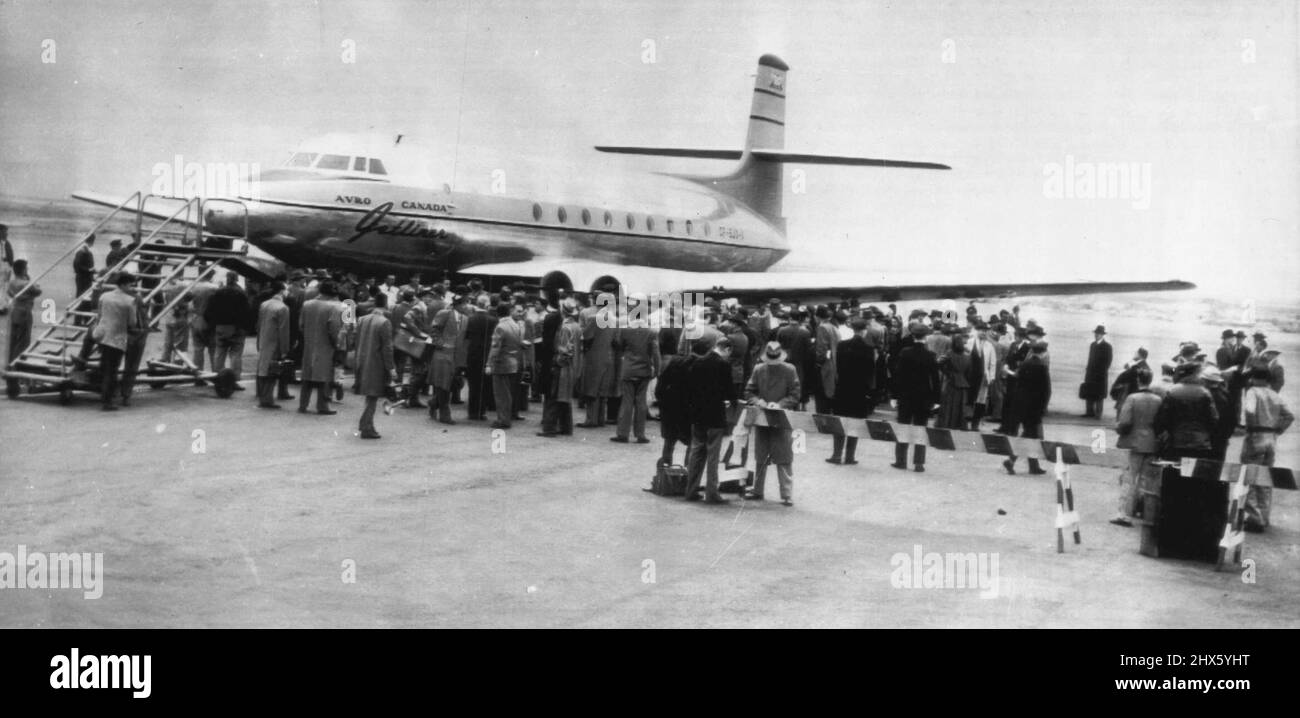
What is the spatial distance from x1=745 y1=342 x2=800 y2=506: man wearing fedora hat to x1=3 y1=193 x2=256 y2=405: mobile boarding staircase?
24.2 ft

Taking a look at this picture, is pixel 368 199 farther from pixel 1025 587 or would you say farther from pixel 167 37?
pixel 1025 587

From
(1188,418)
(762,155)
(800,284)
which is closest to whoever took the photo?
(1188,418)

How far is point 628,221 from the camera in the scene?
23.8 m

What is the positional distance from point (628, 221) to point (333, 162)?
7.41 m

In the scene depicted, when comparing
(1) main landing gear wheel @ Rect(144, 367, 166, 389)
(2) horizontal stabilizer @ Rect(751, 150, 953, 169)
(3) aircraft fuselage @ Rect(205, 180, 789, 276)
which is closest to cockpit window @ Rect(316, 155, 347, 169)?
(3) aircraft fuselage @ Rect(205, 180, 789, 276)

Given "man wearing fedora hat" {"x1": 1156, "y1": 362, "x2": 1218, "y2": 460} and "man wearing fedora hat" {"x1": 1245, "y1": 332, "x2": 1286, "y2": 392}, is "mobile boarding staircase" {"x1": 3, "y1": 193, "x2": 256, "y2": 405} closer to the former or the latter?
"man wearing fedora hat" {"x1": 1156, "y1": 362, "x2": 1218, "y2": 460}

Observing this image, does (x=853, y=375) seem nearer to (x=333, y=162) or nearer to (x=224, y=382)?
(x=224, y=382)

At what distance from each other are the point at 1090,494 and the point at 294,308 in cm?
1048

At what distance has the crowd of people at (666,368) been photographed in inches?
400

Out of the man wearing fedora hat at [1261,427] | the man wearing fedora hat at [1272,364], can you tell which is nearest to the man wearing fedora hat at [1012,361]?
the man wearing fedora hat at [1272,364]

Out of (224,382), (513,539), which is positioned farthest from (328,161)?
(513,539)

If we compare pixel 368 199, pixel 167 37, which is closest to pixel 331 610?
pixel 167 37
